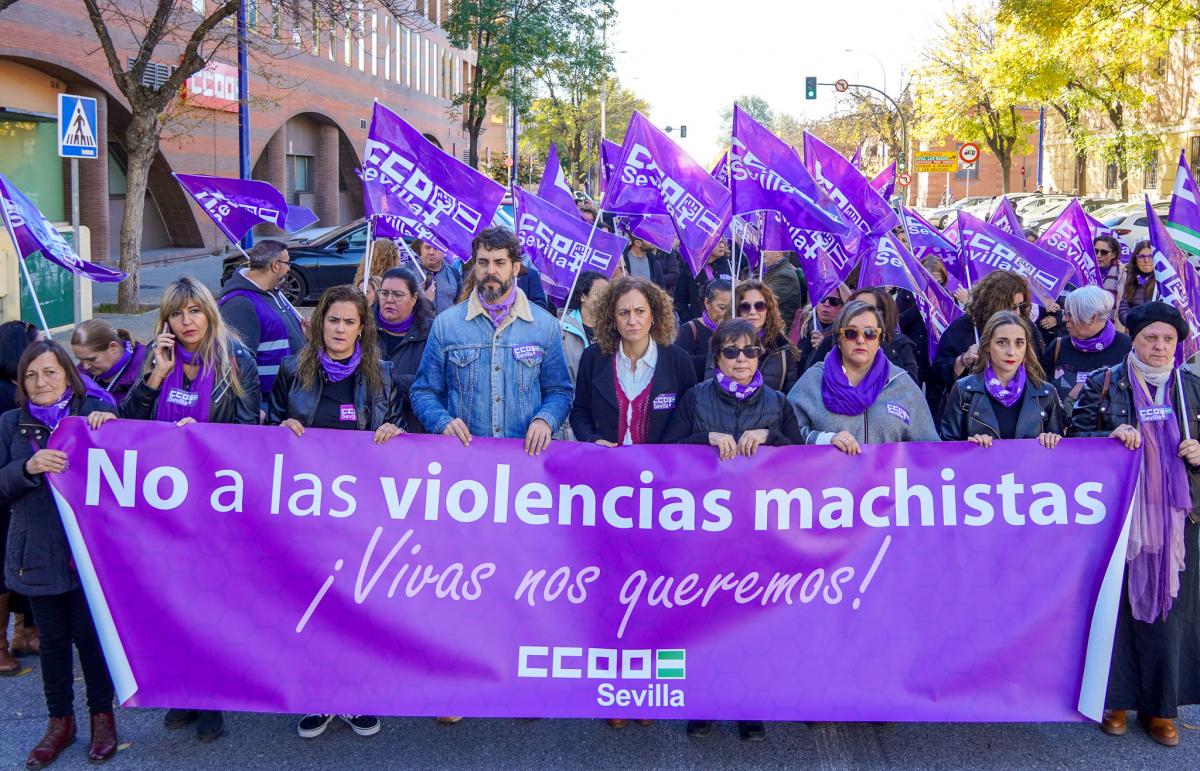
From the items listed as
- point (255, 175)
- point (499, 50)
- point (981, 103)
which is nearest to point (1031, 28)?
point (499, 50)

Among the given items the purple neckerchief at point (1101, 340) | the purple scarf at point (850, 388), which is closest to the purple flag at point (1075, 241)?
the purple neckerchief at point (1101, 340)

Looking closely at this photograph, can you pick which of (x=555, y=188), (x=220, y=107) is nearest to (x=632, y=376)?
(x=555, y=188)

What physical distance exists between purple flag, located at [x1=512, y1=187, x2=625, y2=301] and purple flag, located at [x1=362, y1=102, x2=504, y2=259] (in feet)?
4.01

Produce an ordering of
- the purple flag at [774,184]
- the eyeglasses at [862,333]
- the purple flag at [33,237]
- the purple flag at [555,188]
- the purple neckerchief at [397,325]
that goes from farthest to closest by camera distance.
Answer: the purple flag at [555,188], the purple flag at [774,184], the purple neckerchief at [397,325], the purple flag at [33,237], the eyeglasses at [862,333]

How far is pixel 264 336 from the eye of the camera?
6.22m

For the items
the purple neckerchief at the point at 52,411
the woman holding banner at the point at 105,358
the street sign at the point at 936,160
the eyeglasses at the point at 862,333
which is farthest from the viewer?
the street sign at the point at 936,160

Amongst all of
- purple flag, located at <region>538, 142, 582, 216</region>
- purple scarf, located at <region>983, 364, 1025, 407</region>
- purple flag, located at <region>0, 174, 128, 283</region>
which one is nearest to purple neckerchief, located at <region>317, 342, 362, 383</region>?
purple flag, located at <region>0, 174, 128, 283</region>

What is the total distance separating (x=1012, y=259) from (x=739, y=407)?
4614 millimetres

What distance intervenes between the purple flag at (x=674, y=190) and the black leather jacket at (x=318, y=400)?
10.6 feet

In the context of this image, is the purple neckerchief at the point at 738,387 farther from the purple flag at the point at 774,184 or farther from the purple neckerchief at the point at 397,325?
the purple flag at the point at 774,184

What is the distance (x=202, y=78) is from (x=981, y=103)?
2722 centimetres

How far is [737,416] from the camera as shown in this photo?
4.66 meters

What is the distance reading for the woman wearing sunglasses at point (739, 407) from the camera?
15.1 feet

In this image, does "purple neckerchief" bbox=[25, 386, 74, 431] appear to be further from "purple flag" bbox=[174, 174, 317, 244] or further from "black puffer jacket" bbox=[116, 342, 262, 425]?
"purple flag" bbox=[174, 174, 317, 244]
